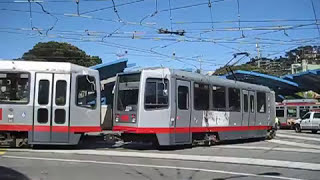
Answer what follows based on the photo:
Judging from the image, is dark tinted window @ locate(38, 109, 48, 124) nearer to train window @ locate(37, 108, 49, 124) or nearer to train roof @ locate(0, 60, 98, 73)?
train window @ locate(37, 108, 49, 124)

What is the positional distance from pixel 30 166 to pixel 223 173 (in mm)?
5353

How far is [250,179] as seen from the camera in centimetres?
1073

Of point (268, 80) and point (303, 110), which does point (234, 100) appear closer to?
point (303, 110)

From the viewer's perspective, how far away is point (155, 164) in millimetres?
13250

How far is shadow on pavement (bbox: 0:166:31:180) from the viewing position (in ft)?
32.9

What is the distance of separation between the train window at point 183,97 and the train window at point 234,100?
4.04 metres

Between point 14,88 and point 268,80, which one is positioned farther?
point 268,80

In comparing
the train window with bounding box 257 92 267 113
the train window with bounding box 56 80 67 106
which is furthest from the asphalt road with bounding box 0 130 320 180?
the train window with bounding box 257 92 267 113

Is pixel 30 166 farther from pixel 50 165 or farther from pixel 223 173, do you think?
pixel 223 173

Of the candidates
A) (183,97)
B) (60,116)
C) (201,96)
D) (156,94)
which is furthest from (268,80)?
(60,116)

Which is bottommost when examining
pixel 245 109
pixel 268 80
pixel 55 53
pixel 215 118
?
pixel 215 118

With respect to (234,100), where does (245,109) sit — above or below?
below

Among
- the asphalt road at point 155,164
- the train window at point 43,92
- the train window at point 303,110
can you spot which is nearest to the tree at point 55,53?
the train window at point 303,110

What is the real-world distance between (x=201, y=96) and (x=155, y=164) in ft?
22.5
